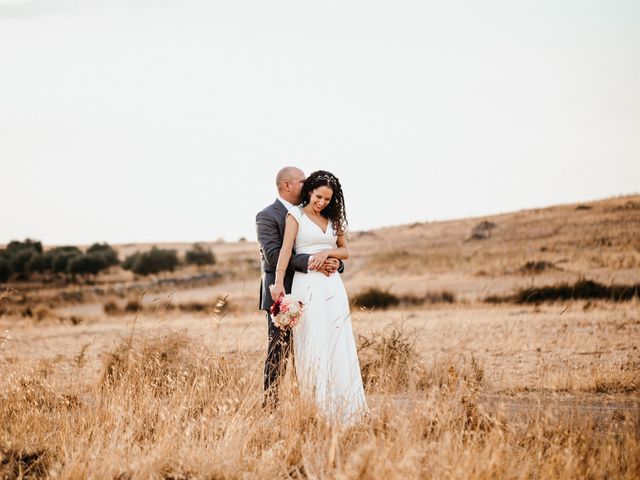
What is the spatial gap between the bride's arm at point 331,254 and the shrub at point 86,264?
2024 inches

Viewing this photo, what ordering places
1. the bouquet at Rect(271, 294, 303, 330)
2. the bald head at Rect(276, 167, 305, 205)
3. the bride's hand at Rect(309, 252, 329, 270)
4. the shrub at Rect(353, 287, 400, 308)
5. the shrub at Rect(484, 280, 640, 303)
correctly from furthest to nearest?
1. the shrub at Rect(353, 287, 400, 308)
2. the shrub at Rect(484, 280, 640, 303)
3. the bald head at Rect(276, 167, 305, 205)
4. the bride's hand at Rect(309, 252, 329, 270)
5. the bouquet at Rect(271, 294, 303, 330)

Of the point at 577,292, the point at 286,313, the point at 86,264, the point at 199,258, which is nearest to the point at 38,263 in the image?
the point at 86,264

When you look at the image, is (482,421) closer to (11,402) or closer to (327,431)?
(327,431)

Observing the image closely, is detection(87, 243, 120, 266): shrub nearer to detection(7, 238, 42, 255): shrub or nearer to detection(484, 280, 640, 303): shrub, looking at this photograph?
detection(7, 238, 42, 255): shrub

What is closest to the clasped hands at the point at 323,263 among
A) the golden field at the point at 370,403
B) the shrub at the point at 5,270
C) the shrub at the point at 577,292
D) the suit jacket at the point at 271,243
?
the suit jacket at the point at 271,243

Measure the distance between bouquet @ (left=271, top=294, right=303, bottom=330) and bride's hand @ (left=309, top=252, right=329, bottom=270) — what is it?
420mm

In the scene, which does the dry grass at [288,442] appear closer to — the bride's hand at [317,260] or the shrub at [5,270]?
→ the bride's hand at [317,260]

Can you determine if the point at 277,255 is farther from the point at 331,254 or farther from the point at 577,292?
the point at 577,292

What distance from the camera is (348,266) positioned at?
52.2 metres

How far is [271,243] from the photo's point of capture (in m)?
5.95

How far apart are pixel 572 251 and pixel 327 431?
39.5m

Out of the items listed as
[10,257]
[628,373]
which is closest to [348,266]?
[10,257]

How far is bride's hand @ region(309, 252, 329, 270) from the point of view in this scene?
5.57 metres

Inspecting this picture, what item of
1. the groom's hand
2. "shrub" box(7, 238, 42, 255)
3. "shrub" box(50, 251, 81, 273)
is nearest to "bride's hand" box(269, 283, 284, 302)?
the groom's hand
